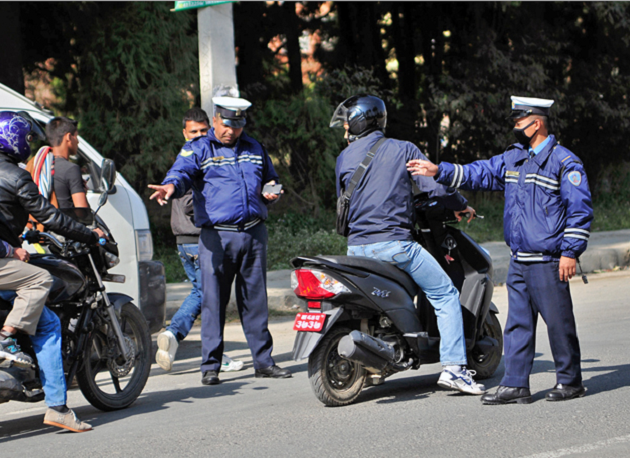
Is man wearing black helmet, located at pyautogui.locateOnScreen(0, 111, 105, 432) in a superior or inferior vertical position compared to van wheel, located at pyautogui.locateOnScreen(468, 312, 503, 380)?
superior

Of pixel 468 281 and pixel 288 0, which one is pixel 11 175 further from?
pixel 288 0

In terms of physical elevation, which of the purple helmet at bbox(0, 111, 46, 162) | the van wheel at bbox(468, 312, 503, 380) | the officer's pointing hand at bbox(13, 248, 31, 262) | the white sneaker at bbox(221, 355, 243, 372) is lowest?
the white sneaker at bbox(221, 355, 243, 372)

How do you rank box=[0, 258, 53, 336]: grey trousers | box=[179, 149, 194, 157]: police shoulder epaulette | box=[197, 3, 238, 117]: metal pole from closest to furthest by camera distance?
box=[0, 258, 53, 336]: grey trousers < box=[179, 149, 194, 157]: police shoulder epaulette < box=[197, 3, 238, 117]: metal pole

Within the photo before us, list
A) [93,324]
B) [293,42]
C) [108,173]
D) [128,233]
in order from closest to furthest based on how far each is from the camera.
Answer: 1. [93,324]
2. [108,173]
3. [128,233]
4. [293,42]

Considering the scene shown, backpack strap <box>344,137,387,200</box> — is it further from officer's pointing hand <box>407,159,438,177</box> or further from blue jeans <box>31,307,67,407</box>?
blue jeans <box>31,307,67,407</box>

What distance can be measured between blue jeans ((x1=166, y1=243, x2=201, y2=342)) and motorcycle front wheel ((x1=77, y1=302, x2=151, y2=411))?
1028mm

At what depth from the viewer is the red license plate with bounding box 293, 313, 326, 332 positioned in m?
4.87

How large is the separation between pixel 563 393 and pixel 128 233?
372cm

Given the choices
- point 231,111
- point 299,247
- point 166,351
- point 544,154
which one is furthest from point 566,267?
point 299,247

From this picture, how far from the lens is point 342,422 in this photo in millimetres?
4699

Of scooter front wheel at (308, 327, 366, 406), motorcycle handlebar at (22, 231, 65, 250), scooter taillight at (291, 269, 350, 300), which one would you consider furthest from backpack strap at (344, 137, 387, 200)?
motorcycle handlebar at (22, 231, 65, 250)

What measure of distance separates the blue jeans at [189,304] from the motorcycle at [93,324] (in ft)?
3.43

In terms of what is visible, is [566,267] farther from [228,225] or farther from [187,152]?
[187,152]

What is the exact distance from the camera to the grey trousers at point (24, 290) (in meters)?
4.47
